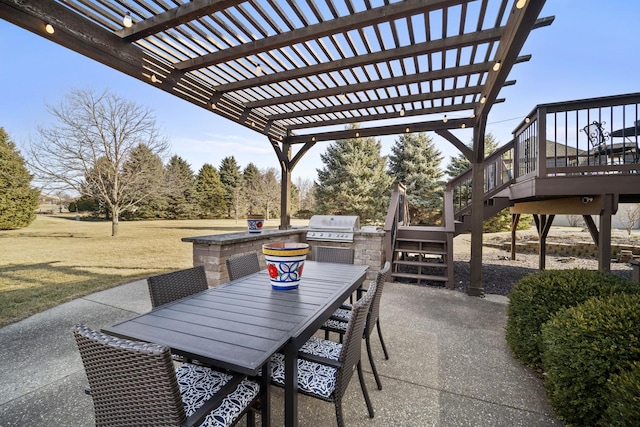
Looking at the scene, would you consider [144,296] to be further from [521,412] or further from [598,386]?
[598,386]

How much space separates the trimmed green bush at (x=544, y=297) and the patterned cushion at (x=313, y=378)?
5.92 feet

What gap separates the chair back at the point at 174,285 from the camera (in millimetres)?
1864

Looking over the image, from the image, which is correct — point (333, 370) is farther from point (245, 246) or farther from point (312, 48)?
point (312, 48)

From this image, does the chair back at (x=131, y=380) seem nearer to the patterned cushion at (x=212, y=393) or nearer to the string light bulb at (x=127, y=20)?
the patterned cushion at (x=212, y=393)

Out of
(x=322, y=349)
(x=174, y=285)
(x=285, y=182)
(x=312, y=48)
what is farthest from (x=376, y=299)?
(x=285, y=182)

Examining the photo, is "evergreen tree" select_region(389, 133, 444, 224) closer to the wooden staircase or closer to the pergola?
the wooden staircase

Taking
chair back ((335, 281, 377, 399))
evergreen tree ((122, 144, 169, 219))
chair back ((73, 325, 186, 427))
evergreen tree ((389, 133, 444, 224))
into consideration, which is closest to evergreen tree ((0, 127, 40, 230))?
evergreen tree ((122, 144, 169, 219))

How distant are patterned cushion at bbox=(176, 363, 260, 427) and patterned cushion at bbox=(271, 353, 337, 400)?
0.53ft

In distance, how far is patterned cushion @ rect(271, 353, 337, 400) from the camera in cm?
148

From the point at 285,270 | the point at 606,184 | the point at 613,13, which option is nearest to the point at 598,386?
the point at 285,270

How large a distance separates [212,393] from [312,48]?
340 cm

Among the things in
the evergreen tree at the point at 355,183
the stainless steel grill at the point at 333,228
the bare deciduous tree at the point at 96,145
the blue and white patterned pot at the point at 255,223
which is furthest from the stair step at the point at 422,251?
the bare deciduous tree at the point at 96,145

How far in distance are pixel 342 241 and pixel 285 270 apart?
10.7 ft

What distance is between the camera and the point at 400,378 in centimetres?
223
